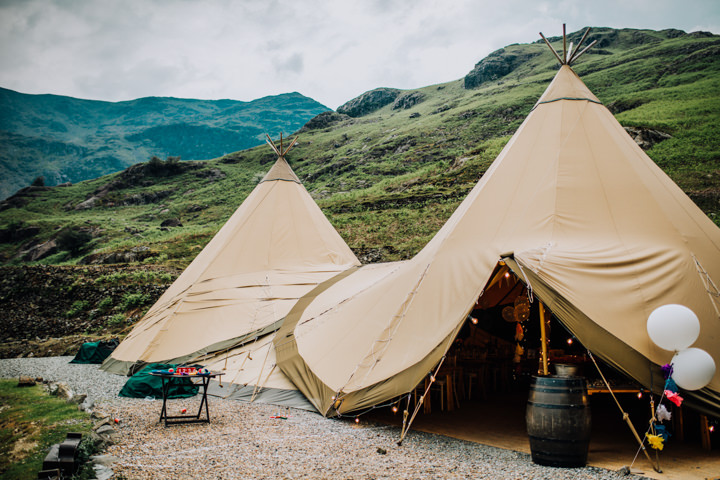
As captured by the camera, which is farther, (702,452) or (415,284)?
(415,284)

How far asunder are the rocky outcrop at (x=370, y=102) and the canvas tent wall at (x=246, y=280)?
10371cm

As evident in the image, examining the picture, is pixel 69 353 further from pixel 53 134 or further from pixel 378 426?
pixel 53 134

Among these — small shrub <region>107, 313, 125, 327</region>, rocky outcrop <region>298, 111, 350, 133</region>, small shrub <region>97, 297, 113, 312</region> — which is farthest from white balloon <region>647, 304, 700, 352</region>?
rocky outcrop <region>298, 111, 350, 133</region>

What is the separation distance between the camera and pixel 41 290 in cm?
1848

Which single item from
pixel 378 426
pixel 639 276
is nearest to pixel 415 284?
pixel 378 426

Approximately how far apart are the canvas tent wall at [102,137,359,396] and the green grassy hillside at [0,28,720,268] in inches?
380

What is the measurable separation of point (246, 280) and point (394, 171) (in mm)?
41081

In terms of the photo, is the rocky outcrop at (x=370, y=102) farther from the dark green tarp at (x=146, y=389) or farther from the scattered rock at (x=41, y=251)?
Answer: the dark green tarp at (x=146, y=389)

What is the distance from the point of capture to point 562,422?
4.38 metres

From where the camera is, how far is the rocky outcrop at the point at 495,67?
95125 millimetres

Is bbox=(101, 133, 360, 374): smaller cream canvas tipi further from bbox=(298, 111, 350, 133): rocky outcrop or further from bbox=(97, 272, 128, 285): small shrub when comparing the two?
bbox=(298, 111, 350, 133): rocky outcrop

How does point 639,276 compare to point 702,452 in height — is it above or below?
above

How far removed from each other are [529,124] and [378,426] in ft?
17.4

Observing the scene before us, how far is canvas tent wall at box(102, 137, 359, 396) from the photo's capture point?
9969 millimetres
